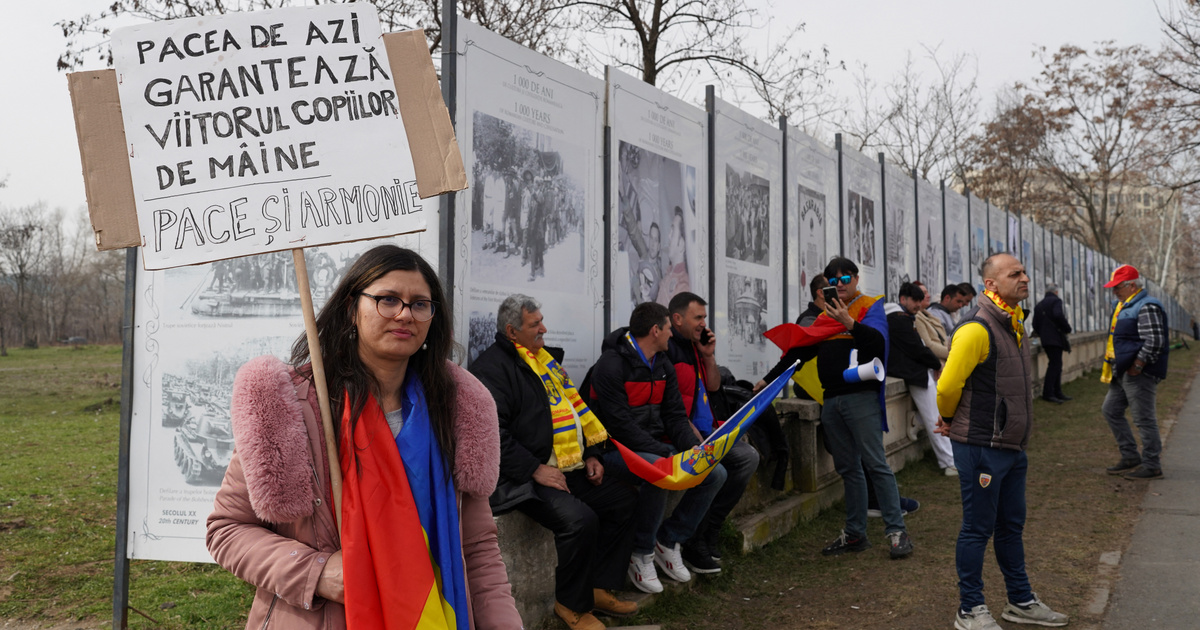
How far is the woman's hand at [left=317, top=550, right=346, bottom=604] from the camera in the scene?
6.52 ft

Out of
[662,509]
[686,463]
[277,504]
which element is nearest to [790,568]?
[662,509]

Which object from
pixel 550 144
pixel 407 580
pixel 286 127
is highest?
pixel 550 144

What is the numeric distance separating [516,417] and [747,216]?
14.3 ft

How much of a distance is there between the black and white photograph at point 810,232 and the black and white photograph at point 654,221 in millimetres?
2542

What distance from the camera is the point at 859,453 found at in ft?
21.8

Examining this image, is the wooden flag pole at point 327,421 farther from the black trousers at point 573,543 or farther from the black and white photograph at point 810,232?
the black and white photograph at point 810,232

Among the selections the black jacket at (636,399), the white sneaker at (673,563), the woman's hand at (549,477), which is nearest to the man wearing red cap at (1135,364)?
the black jacket at (636,399)

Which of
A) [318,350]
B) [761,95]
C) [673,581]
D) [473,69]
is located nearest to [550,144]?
[473,69]

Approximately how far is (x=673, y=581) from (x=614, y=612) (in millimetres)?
705

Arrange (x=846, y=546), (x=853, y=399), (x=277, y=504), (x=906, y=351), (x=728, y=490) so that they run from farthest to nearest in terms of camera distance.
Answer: (x=906, y=351) < (x=846, y=546) < (x=853, y=399) < (x=728, y=490) < (x=277, y=504)

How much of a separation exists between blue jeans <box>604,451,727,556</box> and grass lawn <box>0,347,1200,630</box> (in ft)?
1.18

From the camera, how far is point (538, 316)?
523cm

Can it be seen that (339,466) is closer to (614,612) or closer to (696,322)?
(614,612)

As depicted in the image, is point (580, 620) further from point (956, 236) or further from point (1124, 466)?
point (956, 236)
